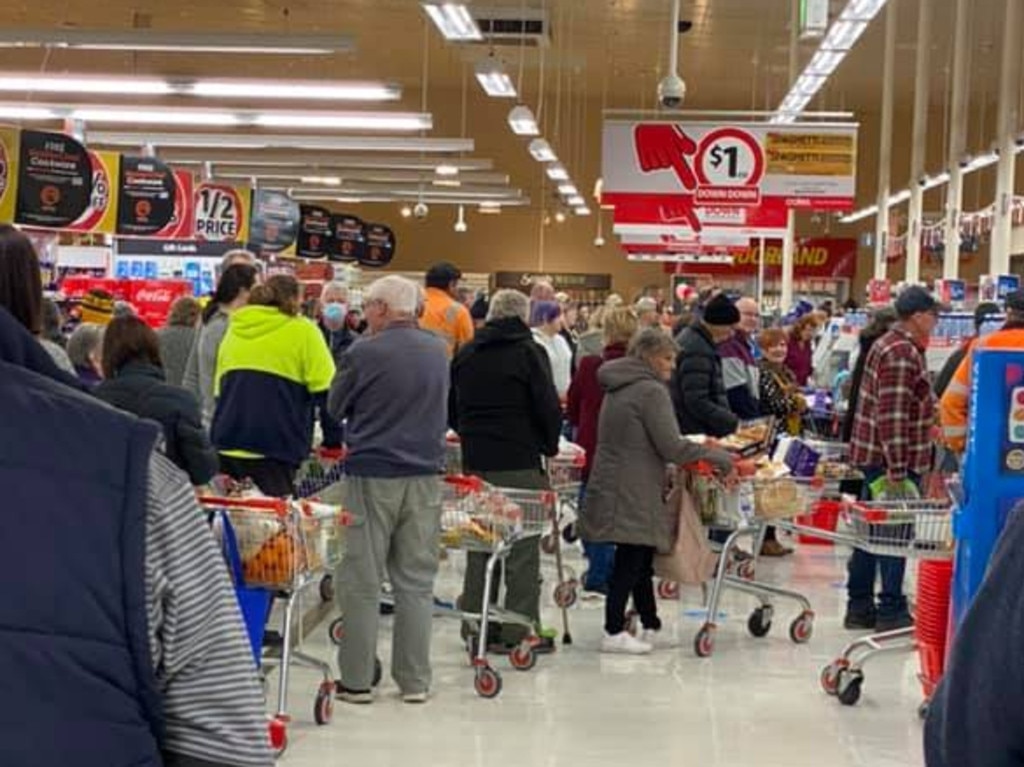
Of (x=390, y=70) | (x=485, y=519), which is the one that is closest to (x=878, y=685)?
(x=485, y=519)

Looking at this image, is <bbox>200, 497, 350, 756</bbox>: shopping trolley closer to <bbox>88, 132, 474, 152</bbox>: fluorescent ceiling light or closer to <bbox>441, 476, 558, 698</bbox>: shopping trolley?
<bbox>441, 476, 558, 698</bbox>: shopping trolley

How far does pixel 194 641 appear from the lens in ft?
4.88

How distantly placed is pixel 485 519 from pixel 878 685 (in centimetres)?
196

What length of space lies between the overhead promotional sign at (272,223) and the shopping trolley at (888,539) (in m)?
11.7

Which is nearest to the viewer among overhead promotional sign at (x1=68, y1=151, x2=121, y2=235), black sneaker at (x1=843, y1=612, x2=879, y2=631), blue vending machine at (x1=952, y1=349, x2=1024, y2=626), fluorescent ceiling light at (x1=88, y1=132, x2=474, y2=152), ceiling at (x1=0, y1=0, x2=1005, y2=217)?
blue vending machine at (x1=952, y1=349, x2=1024, y2=626)

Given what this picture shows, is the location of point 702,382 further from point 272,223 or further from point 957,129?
point 957,129

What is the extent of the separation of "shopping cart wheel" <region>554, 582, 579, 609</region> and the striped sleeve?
6.11 meters

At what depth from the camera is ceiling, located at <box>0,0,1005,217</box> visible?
73.8 ft

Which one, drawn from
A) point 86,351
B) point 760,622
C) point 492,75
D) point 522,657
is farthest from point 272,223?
point 522,657

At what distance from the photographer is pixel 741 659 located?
730cm

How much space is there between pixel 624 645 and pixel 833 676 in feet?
3.68

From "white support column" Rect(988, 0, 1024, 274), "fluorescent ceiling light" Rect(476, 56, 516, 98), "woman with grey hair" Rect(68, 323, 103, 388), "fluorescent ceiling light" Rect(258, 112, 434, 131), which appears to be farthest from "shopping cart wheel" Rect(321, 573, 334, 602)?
"white support column" Rect(988, 0, 1024, 274)

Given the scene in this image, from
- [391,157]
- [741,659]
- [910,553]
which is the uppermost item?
[391,157]

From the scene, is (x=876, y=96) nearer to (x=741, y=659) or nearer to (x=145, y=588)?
(x=741, y=659)
